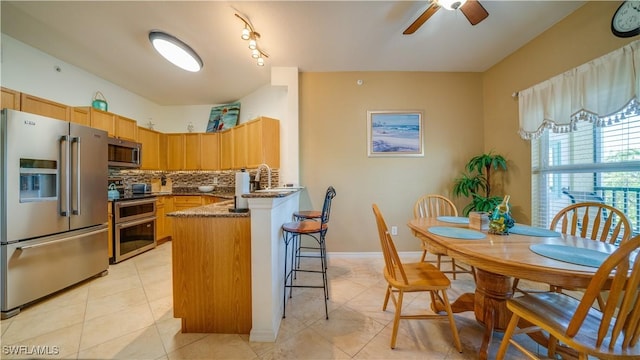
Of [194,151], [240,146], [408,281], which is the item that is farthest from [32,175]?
[408,281]

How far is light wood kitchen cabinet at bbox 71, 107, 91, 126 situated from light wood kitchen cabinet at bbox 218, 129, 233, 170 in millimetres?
1792

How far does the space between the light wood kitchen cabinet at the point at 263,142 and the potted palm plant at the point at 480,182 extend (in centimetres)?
268

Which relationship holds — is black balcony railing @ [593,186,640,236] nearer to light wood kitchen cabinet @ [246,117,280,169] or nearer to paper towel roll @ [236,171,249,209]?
paper towel roll @ [236,171,249,209]

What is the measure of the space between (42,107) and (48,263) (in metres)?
1.76

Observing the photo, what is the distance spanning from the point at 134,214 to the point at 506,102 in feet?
17.7

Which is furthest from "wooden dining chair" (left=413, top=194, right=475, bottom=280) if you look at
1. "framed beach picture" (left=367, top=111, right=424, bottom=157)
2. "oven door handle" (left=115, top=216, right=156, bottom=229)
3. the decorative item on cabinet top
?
the decorative item on cabinet top

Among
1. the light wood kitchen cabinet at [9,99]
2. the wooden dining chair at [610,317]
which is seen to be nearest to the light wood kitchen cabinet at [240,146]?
the light wood kitchen cabinet at [9,99]

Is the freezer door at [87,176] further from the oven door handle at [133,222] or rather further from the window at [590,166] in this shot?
the window at [590,166]

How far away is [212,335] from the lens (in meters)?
1.62

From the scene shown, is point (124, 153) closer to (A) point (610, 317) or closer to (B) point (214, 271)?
(B) point (214, 271)

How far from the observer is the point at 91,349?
1497mm

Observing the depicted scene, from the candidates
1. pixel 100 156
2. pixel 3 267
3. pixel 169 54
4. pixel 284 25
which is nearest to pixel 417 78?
pixel 284 25

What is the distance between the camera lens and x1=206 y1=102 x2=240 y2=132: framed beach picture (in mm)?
4281

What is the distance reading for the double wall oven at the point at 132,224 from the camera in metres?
2.93
